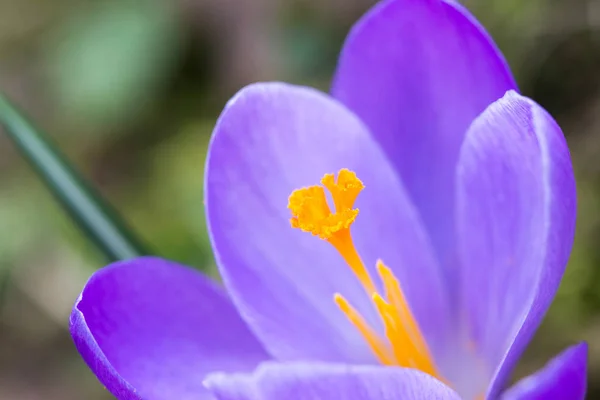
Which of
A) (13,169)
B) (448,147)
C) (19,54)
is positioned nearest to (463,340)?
(448,147)

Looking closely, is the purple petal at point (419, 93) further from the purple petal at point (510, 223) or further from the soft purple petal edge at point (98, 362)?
the soft purple petal edge at point (98, 362)

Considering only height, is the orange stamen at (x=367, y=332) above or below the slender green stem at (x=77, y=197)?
below

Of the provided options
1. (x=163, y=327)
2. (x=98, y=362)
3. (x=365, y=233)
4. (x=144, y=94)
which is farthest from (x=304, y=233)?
(x=144, y=94)

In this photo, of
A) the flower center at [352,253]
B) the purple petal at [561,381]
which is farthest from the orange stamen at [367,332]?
the purple petal at [561,381]

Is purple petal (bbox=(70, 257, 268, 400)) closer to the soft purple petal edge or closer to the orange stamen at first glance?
the soft purple petal edge

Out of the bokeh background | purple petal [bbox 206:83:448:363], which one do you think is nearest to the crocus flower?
purple petal [bbox 206:83:448:363]

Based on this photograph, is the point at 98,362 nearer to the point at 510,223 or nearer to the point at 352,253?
the point at 352,253
